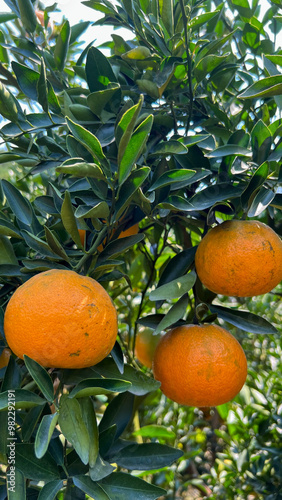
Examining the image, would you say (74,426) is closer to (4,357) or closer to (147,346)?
(4,357)

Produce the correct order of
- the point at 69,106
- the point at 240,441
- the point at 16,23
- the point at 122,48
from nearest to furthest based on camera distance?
the point at 69,106
the point at 122,48
the point at 16,23
the point at 240,441

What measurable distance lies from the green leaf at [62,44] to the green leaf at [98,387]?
737mm

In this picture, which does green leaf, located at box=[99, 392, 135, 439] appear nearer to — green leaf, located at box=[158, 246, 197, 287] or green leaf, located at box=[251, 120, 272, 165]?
green leaf, located at box=[158, 246, 197, 287]

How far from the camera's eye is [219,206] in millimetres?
846

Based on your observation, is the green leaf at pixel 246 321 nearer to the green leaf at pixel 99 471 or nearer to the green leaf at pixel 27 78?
the green leaf at pixel 99 471

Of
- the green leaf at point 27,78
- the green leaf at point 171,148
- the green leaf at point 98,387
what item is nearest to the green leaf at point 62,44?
the green leaf at point 27,78

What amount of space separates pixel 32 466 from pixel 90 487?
110 mm

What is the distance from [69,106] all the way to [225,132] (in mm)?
343

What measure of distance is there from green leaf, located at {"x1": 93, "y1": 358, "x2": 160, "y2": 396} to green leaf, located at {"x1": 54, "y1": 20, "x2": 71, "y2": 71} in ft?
2.27

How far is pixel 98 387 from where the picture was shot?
579 mm

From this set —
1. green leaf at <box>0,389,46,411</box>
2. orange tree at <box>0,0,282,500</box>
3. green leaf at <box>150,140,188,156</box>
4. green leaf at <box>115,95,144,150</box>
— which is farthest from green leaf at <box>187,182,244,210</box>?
green leaf at <box>0,389,46,411</box>

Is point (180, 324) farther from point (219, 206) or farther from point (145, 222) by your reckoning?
point (145, 222)

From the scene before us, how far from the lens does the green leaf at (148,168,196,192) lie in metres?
0.71

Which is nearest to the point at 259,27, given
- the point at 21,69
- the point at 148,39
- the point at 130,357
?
the point at 148,39
